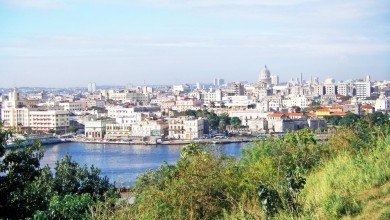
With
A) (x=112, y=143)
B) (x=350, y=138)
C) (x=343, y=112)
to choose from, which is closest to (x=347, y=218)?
(x=350, y=138)

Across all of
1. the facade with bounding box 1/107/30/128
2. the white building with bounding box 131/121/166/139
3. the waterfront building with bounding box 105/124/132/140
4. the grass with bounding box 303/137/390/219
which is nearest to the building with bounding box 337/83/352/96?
the white building with bounding box 131/121/166/139

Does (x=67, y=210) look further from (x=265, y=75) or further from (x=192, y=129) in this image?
(x=265, y=75)

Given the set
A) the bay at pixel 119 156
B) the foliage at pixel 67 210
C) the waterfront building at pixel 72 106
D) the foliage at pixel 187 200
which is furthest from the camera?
the waterfront building at pixel 72 106

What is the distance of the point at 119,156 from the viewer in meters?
10.1

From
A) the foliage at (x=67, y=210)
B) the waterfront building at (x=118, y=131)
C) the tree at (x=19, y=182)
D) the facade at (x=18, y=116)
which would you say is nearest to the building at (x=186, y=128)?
the waterfront building at (x=118, y=131)

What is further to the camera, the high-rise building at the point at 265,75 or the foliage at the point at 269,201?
the high-rise building at the point at 265,75

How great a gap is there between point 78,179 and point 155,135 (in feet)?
31.8

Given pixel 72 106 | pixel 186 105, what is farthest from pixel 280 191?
pixel 186 105

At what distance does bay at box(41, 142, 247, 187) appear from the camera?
26.1 ft

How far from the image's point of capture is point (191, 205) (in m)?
1.59

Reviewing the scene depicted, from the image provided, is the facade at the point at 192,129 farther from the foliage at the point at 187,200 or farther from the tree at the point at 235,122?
the foliage at the point at 187,200

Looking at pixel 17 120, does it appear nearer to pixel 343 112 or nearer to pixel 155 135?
pixel 155 135

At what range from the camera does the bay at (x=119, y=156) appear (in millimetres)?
7957

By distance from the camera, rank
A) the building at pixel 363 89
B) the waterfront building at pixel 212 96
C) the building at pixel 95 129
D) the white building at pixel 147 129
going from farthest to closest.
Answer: the waterfront building at pixel 212 96, the building at pixel 363 89, the building at pixel 95 129, the white building at pixel 147 129
